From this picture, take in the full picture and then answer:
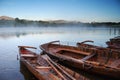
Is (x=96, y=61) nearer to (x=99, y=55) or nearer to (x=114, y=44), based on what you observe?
(x=99, y=55)

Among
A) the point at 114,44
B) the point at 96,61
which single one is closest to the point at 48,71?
the point at 96,61

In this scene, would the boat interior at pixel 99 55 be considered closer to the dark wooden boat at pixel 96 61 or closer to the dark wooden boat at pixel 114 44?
the dark wooden boat at pixel 96 61

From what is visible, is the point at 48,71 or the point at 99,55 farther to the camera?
the point at 99,55

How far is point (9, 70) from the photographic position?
9320 mm

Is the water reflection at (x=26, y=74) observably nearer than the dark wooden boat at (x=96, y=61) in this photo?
No

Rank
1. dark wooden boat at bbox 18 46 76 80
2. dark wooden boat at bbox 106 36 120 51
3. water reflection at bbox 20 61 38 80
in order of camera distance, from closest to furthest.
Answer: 1. dark wooden boat at bbox 18 46 76 80
2. water reflection at bbox 20 61 38 80
3. dark wooden boat at bbox 106 36 120 51

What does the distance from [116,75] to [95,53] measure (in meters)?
2.65

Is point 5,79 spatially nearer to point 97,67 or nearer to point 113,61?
point 97,67

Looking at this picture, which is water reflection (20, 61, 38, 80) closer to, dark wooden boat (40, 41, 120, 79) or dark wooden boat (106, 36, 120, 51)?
dark wooden boat (40, 41, 120, 79)

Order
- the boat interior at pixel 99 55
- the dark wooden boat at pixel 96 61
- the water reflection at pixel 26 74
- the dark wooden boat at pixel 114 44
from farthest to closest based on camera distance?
the dark wooden boat at pixel 114 44 < the boat interior at pixel 99 55 < the water reflection at pixel 26 74 < the dark wooden boat at pixel 96 61

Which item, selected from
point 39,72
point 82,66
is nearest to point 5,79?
point 39,72

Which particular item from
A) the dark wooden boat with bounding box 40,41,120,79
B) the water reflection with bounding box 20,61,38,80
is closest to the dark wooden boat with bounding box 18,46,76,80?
the water reflection with bounding box 20,61,38,80

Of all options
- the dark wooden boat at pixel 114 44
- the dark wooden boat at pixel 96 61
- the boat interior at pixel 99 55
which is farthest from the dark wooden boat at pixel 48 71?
the dark wooden boat at pixel 114 44

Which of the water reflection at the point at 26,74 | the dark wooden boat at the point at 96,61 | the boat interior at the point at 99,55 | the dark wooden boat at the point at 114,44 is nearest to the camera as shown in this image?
the dark wooden boat at the point at 96,61
